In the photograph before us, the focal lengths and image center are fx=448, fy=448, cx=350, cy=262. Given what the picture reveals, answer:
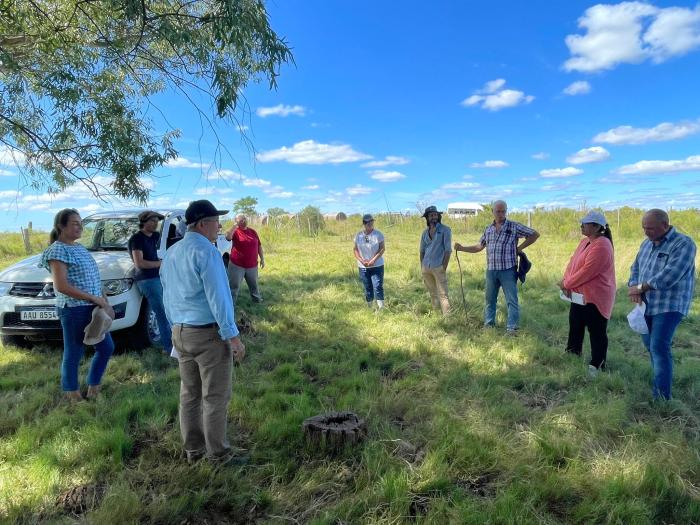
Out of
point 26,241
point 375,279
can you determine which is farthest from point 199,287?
point 26,241

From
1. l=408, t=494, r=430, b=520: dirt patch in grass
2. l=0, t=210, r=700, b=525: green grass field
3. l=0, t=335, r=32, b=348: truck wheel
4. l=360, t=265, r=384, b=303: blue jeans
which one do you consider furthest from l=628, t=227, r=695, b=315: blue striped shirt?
l=0, t=335, r=32, b=348: truck wheel

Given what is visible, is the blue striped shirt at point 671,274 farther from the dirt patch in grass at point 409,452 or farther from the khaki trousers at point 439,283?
the khaki trousers at point 439,283

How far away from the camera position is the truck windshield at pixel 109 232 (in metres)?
5.96

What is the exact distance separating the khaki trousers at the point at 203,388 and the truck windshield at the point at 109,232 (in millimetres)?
3637

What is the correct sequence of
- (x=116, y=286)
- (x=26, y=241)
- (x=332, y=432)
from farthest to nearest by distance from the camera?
(x=26, y=241) < (x=116, y=286) < (x=332, y=432)

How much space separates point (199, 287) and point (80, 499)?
141 centimetres

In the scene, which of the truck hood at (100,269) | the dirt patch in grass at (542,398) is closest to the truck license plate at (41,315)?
the truck hood at (100,269)

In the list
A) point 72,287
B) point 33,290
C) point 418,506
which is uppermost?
point 72,287

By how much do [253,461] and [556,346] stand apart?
405 centimetres

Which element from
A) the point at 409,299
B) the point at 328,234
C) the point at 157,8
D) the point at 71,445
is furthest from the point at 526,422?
the point at 328,234

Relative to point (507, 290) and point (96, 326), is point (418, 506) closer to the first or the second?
point (96, 326)

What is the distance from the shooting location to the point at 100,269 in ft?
16.8

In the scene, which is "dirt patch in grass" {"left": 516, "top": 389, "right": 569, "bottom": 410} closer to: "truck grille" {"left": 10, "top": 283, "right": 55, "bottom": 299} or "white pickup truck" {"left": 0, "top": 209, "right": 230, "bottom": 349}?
"white pickup truck" {"left": 0, "top": 209, "right": 230, "bottom": 349}

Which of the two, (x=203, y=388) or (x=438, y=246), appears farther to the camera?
(x=438, y=246)
